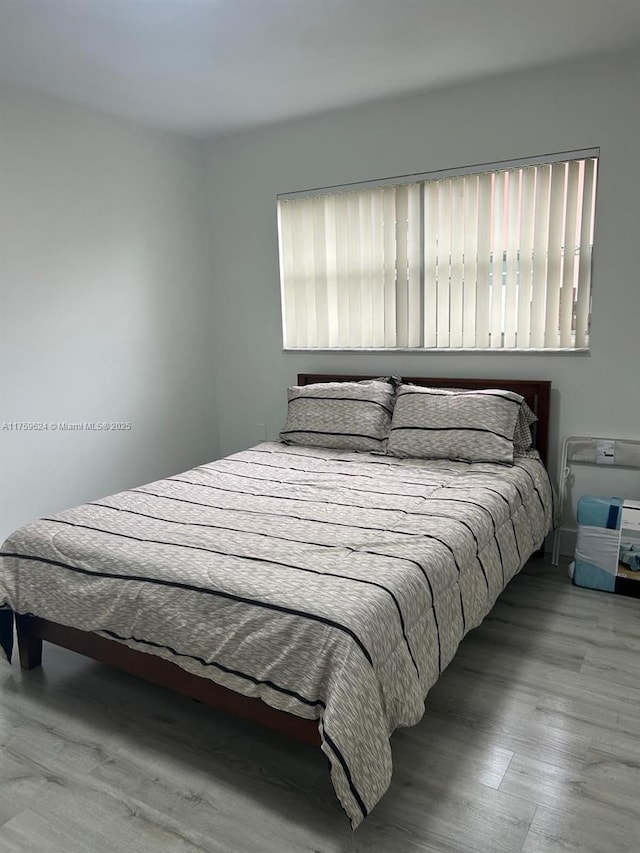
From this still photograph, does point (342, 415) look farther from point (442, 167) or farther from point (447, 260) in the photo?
point (442, 167)

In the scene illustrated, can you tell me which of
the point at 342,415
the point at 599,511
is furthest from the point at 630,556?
the point at 342,415

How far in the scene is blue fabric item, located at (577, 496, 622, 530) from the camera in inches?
112

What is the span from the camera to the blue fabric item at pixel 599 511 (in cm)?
285

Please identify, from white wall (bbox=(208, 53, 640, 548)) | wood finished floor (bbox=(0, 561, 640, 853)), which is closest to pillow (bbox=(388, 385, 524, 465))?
white wall (bbox=(208, 53, 640, 548))

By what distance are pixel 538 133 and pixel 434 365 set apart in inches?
49.4

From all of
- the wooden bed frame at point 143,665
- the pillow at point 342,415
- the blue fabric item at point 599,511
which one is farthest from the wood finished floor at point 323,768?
the pillow at point 342,415

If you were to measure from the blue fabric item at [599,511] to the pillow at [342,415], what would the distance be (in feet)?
3.32

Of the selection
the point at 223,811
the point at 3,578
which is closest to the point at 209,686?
the point at 223,811

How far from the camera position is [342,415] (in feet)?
11.2

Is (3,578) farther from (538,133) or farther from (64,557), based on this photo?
(538,133)

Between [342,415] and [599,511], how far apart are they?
1373 millimetres

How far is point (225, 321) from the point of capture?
4.23 metres

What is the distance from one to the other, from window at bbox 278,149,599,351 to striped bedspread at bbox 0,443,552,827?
0.90 metres

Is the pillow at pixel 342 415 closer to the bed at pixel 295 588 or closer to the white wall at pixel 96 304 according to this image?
the bed at pixel 295 588
